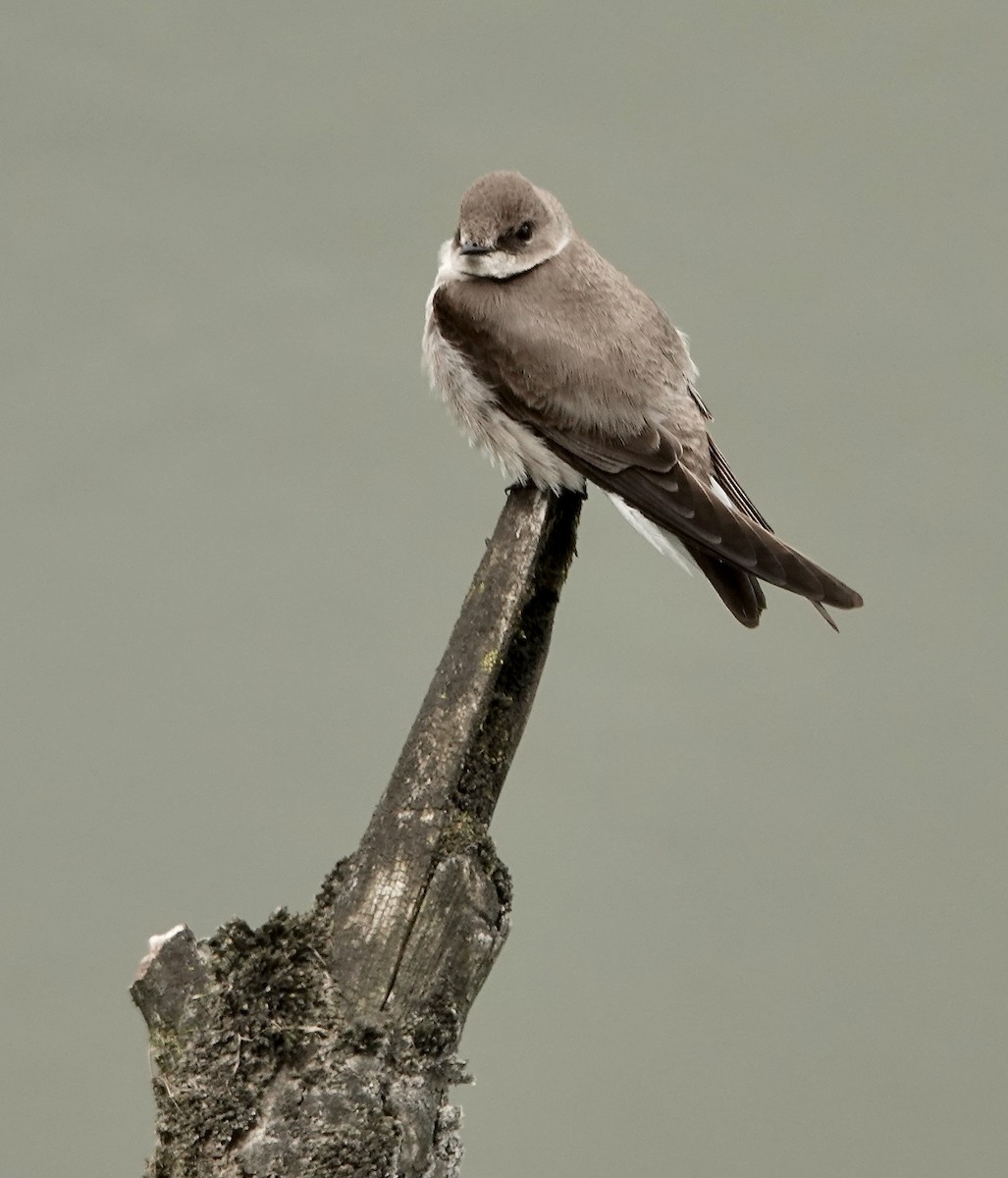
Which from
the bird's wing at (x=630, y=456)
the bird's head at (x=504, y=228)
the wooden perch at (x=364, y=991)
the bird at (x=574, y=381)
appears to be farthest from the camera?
the bird's head at (x=504, y=228)

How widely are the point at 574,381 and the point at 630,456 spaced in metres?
0.19

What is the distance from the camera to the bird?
2.87 meters

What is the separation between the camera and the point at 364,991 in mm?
2256

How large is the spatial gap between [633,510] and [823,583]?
0.54m

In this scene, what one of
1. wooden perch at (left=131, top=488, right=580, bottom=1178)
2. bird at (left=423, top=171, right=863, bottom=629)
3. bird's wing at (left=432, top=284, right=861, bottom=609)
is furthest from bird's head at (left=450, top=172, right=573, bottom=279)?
wooden perch at (left=131, top=488, right=580, bottom=1178)

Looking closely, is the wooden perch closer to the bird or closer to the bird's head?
the bird

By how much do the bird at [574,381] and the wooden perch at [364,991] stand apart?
1.76 feet

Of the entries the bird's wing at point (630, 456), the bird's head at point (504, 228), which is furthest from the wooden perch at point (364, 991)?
the bird's head at point (504, 228)

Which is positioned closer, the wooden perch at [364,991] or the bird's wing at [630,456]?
the wooden perch at [364,991]

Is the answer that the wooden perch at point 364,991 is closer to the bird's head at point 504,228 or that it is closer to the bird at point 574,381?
the bird at point 574,381

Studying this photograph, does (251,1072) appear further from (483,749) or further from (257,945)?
(483,749)

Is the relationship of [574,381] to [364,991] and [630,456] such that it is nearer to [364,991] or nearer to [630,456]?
[630,456]

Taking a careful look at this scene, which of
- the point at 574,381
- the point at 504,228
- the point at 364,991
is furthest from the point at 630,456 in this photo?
the point at 364,991

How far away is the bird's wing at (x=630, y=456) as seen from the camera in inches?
107
